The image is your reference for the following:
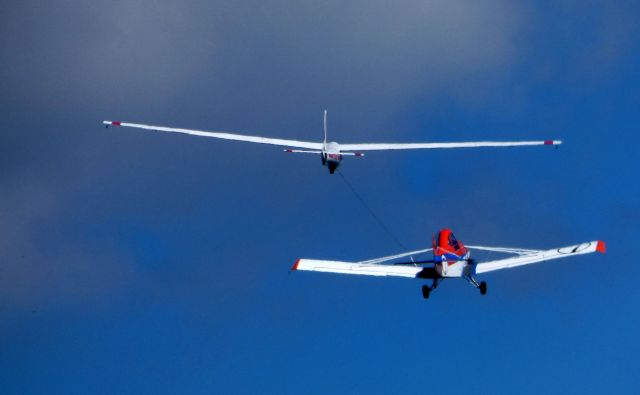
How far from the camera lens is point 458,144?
102 meters

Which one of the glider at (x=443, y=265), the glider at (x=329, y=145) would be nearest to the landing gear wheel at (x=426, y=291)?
the glider at (x=443, y=265)

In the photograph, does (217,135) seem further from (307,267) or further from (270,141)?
(307,267)

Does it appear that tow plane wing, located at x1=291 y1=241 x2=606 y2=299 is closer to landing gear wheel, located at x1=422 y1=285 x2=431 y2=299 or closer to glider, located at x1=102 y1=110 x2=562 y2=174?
landing gear wheel, located at x1=422 y1=285 x2=431 y2=299

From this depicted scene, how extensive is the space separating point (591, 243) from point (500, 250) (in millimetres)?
6351

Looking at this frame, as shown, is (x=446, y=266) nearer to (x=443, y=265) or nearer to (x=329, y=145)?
(x=443, y=265)

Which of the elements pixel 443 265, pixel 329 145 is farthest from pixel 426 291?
Answer: pixel 329 145

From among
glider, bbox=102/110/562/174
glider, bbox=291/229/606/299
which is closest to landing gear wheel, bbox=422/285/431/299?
glider, bbox=291/229/606/299

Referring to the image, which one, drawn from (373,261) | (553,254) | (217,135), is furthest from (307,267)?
(217,135)

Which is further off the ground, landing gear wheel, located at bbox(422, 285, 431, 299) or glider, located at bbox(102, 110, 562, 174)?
glider, located at bbox(102, 110, 562, 174)

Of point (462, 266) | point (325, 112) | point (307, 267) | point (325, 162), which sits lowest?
point (307, 267)

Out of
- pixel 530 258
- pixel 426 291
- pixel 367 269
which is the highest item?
pixel 530 258

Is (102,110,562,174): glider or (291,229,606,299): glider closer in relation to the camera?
(291,229,606,299): glider

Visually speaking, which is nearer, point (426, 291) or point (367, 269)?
point (367, 269)

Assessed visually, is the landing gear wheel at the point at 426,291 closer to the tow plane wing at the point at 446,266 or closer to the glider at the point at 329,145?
the tow plane wing at the point at 446,266
